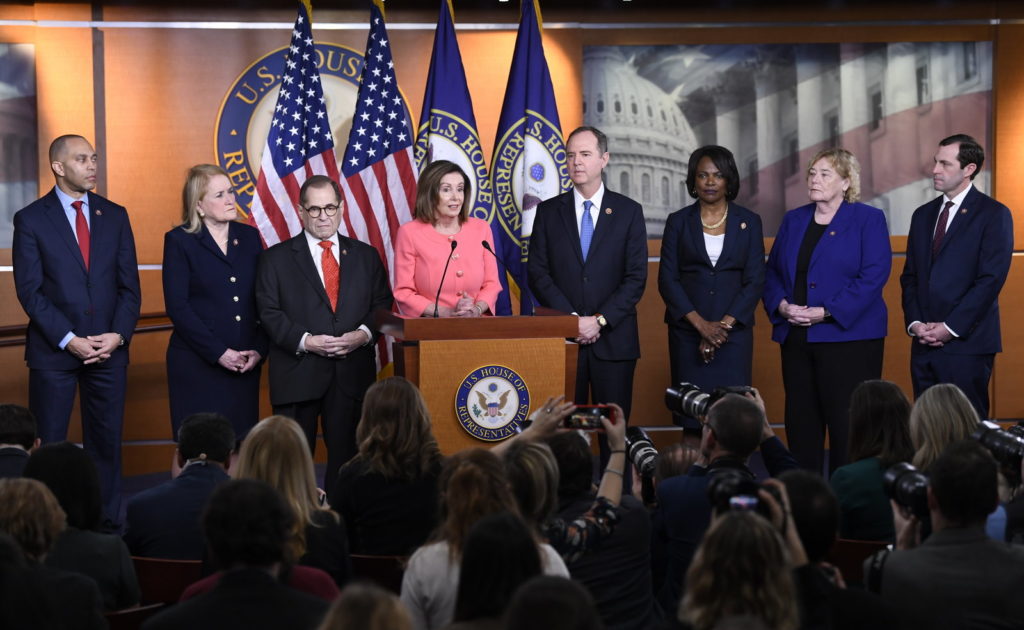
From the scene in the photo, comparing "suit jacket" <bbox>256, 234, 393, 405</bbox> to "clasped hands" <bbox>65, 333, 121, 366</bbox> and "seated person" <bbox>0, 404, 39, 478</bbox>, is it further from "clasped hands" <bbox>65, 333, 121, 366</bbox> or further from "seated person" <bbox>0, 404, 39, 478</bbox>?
"seated person" <bbox>0, 404, 39, 478</bbox>

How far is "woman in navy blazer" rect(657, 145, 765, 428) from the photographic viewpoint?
5.72 m

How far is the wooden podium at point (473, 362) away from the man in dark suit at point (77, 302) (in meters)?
1.81

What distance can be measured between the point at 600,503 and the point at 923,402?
1226 mm

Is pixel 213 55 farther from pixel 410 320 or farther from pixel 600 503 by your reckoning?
pixel 600 503

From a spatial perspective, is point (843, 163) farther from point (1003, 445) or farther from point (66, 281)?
point (66, 281)

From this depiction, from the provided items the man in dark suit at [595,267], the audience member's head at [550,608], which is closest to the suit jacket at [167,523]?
the audience member's head at [550,608]

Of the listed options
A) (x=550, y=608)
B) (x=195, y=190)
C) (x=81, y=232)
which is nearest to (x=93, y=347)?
(x=81, y=232)

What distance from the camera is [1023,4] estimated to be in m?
7.55

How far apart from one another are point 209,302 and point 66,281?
67 centimetres

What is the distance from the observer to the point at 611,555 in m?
3.00

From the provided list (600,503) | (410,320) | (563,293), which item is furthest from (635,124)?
(600,503)

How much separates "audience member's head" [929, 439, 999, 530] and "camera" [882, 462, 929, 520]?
0.22 ft

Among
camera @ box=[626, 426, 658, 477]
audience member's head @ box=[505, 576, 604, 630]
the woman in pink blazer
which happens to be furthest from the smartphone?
audience member's head @ box=[505, 576, 604, 630]

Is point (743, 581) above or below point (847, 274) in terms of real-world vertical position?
below
